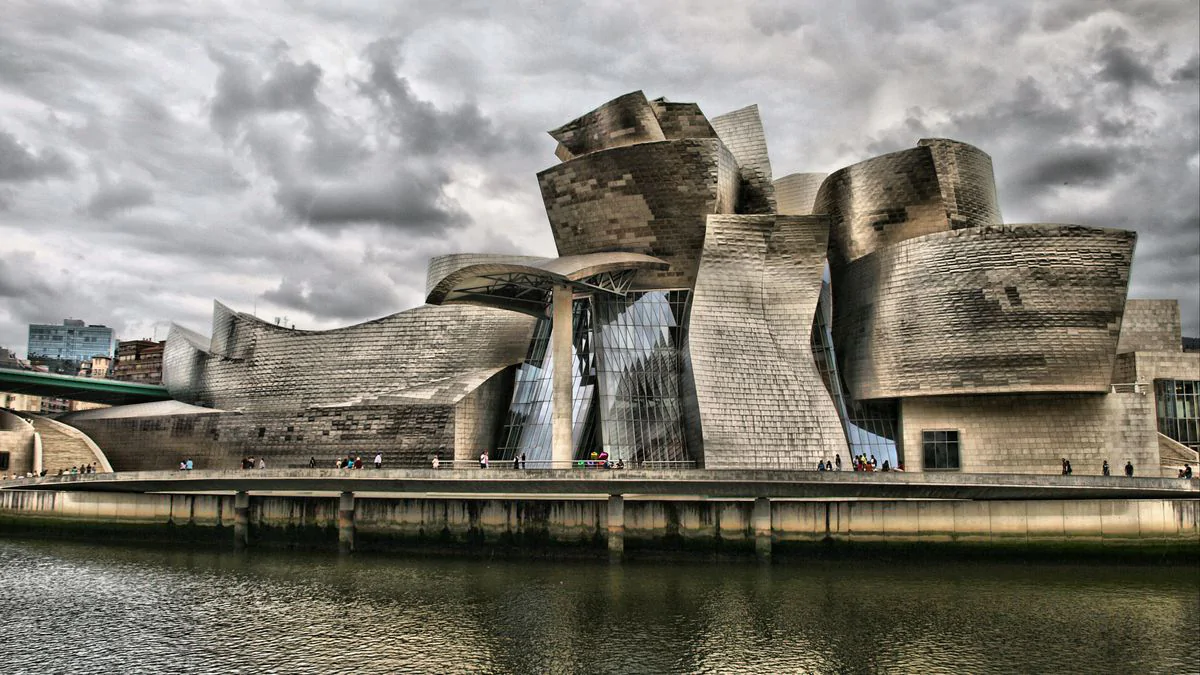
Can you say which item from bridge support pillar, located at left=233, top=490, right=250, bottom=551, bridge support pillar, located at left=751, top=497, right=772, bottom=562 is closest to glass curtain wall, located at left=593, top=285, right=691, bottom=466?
bridge support pillar, located at left=751, top=497, right=772, bottom=562

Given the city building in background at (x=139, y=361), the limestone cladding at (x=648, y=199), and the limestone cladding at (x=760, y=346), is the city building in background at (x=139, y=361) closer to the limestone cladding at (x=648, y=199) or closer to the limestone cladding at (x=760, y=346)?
the limestone cladding at (x=648, y=199)

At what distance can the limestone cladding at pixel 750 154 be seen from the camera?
125ft

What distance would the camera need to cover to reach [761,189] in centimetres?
3828

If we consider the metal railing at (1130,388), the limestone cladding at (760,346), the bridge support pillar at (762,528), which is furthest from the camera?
the metal railing at (1130,388)

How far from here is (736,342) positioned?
33.0 meters

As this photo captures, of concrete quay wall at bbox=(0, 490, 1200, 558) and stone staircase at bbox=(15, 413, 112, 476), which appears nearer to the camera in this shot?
concrete quay wall at bbox=(0, 490, 1200, 558)

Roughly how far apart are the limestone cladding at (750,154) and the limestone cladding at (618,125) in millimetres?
3928

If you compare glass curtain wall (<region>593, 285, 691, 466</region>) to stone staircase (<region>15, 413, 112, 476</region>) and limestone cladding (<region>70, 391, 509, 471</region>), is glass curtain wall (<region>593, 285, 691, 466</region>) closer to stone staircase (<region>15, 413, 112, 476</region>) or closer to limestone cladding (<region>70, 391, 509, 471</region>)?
limestone cladding (<region>70, 391, 509, 471</region>)

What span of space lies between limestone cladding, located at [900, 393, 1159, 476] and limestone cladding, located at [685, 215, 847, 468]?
236 inches

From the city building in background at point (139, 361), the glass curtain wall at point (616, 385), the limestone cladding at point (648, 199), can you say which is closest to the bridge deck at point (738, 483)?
the glass curtain wall at point (616, 385)

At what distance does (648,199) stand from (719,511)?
14.7 metres

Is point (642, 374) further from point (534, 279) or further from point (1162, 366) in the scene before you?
point (1162, 366)

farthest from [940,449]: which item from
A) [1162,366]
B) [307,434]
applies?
[307,434]

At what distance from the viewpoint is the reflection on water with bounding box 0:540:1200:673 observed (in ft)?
47.3
